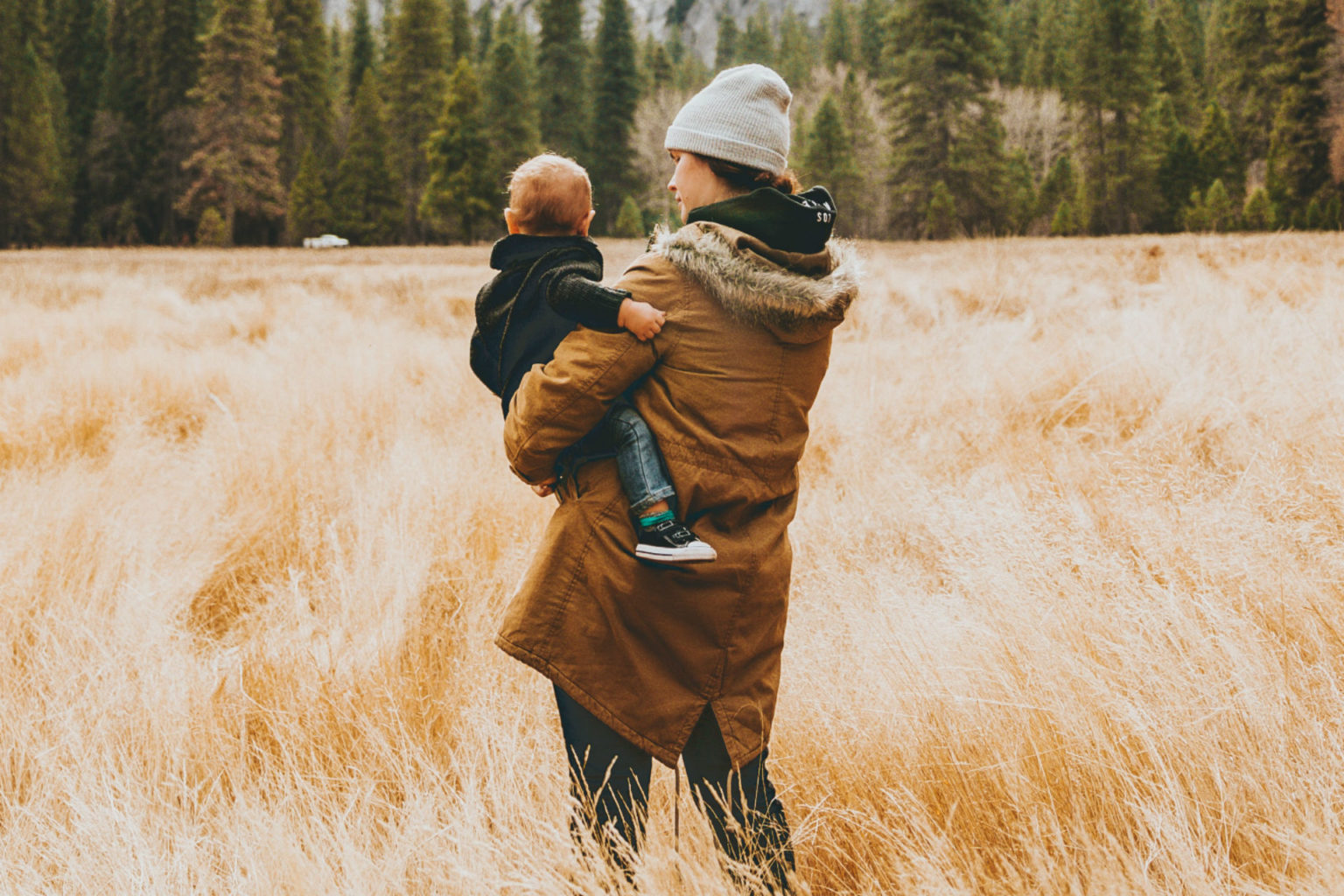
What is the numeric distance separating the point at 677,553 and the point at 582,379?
12.7 inches

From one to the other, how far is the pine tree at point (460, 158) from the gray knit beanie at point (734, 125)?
45.7 meters

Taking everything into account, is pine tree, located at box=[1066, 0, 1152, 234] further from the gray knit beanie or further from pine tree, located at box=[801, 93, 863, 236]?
the gray knit beanie

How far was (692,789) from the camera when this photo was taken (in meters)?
1.67

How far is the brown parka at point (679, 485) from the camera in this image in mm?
1453

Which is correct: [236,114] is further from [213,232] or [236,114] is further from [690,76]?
[690,76]

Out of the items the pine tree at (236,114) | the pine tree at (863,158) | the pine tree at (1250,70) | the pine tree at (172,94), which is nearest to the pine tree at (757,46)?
the pine tree at (863,158)

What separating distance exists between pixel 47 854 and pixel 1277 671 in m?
2.70

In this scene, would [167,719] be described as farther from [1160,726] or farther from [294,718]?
[1160,726]

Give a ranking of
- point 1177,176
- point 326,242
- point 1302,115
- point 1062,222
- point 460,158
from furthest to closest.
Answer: point 460,158
point 326,242
point 1177,176
point 1062,222
point 1302,115

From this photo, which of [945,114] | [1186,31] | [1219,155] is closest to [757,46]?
[1186,31]

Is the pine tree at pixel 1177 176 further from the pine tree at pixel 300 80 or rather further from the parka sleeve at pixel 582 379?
the parka sleeve at pixel 582 379

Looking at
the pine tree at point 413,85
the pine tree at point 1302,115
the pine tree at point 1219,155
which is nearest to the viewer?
the pine tree at point 1302,115

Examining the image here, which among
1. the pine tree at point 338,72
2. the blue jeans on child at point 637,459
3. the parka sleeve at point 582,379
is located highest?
the pine tree at point 338,72

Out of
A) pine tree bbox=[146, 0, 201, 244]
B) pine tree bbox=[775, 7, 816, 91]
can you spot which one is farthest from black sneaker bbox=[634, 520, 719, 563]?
pine tree bbox=[775, 7, 816, 91]
